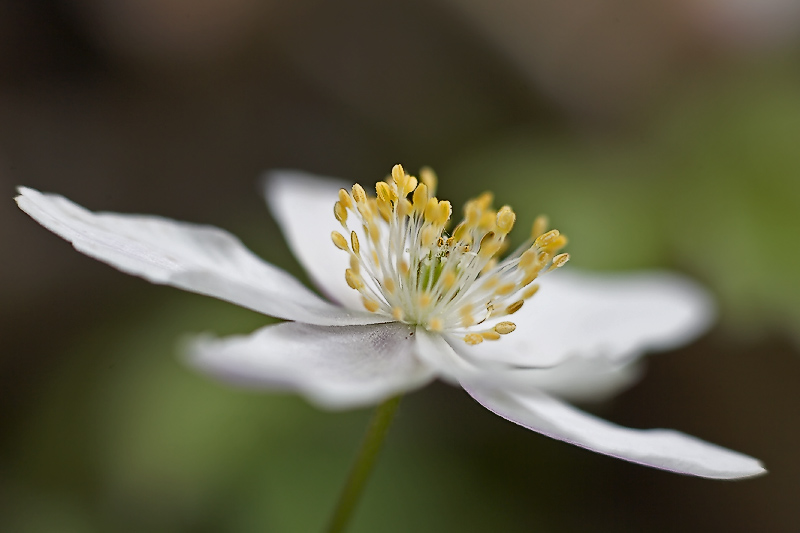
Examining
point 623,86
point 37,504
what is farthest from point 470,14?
point 37,504

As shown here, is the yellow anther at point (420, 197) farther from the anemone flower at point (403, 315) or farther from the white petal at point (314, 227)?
the white petal at point (314, 227)

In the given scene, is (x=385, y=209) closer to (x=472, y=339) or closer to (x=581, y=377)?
(x=472, y=339)

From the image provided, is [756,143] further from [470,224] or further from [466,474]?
[470,224]

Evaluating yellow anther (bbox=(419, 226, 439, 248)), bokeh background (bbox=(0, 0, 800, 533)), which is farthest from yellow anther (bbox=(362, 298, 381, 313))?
bokeh background (bbox=(0, 0, 800, 533))

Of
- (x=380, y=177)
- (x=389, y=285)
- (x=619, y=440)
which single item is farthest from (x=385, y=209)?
(x=380, y=177)

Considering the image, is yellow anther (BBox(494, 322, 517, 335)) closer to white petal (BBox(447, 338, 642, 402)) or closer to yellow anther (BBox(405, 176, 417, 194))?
white petal (BBox(447, 338, 642, 402))
